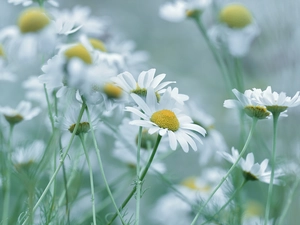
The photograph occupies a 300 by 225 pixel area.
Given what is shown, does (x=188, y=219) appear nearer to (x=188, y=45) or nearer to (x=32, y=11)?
(x=32, y=11)

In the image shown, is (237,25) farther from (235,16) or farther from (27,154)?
(27,154)

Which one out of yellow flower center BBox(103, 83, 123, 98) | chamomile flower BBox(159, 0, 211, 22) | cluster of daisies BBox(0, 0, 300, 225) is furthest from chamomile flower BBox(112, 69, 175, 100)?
chamomile flower BBox(159, 0, 211, 22)

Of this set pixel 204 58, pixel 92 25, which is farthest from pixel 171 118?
pixel 204 58

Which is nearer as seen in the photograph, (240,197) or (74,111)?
(74,111)

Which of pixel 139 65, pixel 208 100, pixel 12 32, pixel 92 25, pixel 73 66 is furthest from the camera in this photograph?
pixel 208 100

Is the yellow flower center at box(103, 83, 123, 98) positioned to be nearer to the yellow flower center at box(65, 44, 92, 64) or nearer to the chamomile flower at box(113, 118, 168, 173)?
the chamomile flower at box(113, 118, 168, 173)

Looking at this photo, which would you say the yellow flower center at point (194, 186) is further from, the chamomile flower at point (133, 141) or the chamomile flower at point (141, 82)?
the chamomile flower at point (141, 82)

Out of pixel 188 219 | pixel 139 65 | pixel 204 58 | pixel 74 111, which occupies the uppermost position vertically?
pixel 74 111
